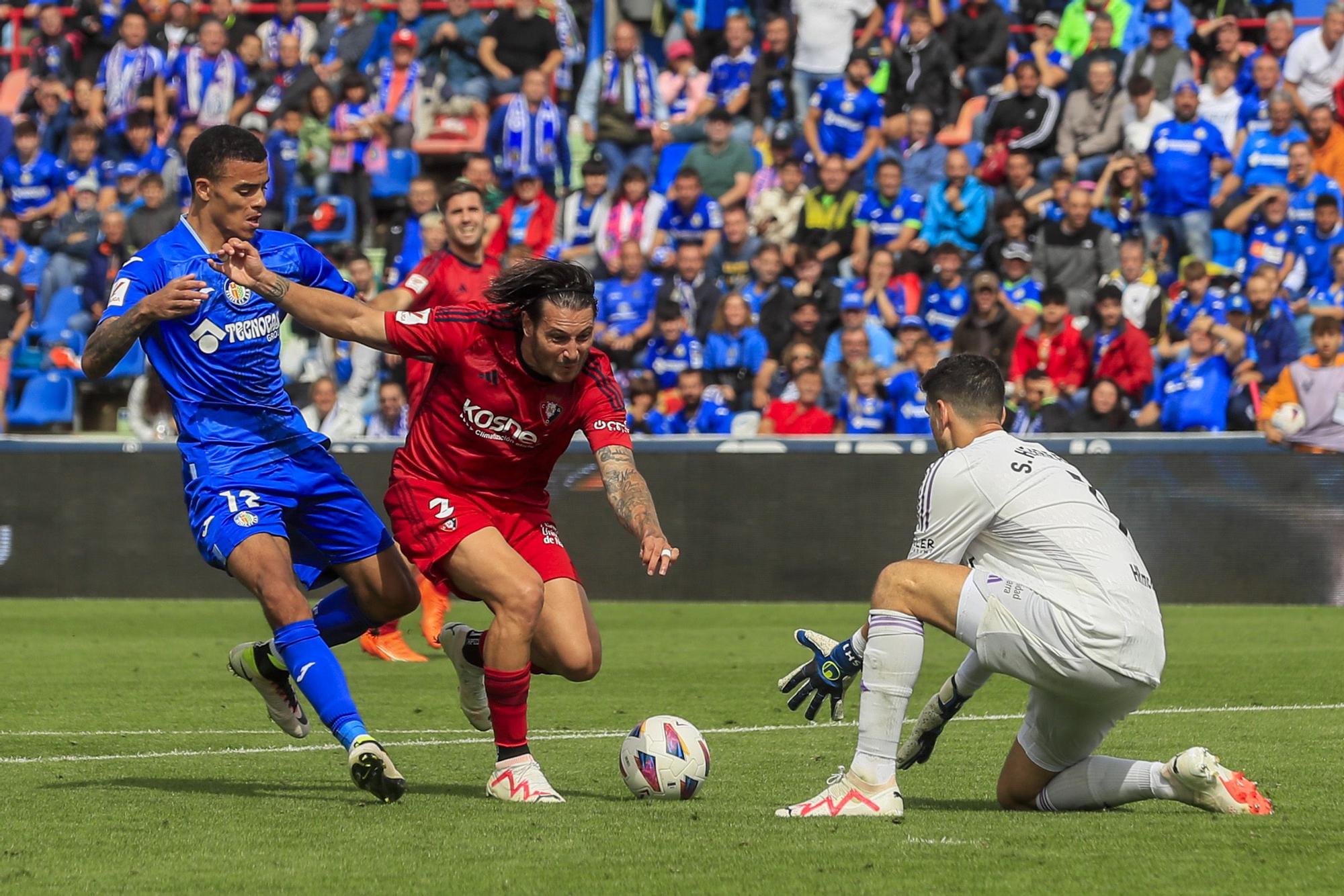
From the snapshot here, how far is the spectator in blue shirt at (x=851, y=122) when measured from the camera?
→ 18.9 m

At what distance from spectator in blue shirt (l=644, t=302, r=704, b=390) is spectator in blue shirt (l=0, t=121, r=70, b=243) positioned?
8461mm

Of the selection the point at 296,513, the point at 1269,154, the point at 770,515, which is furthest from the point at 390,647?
the point at 1269,154

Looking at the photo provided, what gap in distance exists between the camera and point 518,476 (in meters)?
7.16

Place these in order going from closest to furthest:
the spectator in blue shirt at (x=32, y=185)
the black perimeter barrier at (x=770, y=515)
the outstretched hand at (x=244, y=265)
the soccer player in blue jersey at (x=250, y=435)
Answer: the outstretched hand at (x=244, y=265) → the soccer player in blue jersey at (x=250, y=435) → the black perimeter barrier at (x=770, y=515) → the spectator in blue shirt at (x=32, y=185)

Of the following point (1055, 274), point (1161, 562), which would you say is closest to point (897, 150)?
point (1055, 274)

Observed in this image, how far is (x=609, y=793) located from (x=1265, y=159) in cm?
1263

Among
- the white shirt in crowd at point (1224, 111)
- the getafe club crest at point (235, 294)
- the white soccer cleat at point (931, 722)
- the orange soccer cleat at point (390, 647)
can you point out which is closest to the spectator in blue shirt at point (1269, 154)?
the white shirt in crowd at point (1224, 111)

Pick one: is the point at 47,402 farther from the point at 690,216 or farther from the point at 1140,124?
the point at 1140,124

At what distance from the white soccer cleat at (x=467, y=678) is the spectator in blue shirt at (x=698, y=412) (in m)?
9.30

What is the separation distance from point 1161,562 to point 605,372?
8.67m

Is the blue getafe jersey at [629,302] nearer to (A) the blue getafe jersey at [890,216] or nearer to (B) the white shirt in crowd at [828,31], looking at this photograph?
(A) the blue getafe jersey at [890,216]

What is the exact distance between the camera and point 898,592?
5898 millimetres

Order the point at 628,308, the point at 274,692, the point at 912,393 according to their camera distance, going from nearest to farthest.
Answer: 1. the point at 274,692
2. the point at 912,393
3. the point at 628,308

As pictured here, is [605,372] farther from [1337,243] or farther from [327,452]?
[1337,243]
